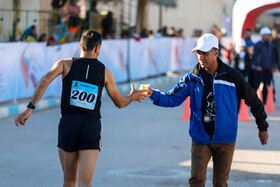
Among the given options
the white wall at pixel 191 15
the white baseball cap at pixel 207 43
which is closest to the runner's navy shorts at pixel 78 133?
the white baseball cap at pixel 207 43

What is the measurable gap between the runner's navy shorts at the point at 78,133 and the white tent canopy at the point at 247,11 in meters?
8.29

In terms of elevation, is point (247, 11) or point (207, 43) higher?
point (247, 11)

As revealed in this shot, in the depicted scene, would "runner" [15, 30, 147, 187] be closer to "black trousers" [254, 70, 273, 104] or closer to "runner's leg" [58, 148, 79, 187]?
"runner's leg" [58, 148, 79, 187]

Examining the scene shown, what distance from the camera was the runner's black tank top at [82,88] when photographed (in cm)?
552

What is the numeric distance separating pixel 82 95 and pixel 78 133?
320mm

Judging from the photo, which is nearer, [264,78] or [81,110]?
[81,110]

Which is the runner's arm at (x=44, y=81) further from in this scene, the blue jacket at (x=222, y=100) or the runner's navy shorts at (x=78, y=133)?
the blue jacket at (x=222, y=100)

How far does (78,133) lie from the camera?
18.1ft

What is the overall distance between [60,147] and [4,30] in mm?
13048

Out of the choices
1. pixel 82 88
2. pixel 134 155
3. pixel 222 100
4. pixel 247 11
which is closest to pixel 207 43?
pixel 222 100

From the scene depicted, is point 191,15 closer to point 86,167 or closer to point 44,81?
point 44,81

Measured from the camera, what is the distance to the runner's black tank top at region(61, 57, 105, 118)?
5.52 m

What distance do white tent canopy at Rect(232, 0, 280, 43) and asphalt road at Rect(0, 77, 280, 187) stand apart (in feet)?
7.88

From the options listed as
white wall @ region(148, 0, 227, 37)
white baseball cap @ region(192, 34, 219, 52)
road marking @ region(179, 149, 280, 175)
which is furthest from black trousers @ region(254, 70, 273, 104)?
white wall @ region(148, 0, 227, 37)
